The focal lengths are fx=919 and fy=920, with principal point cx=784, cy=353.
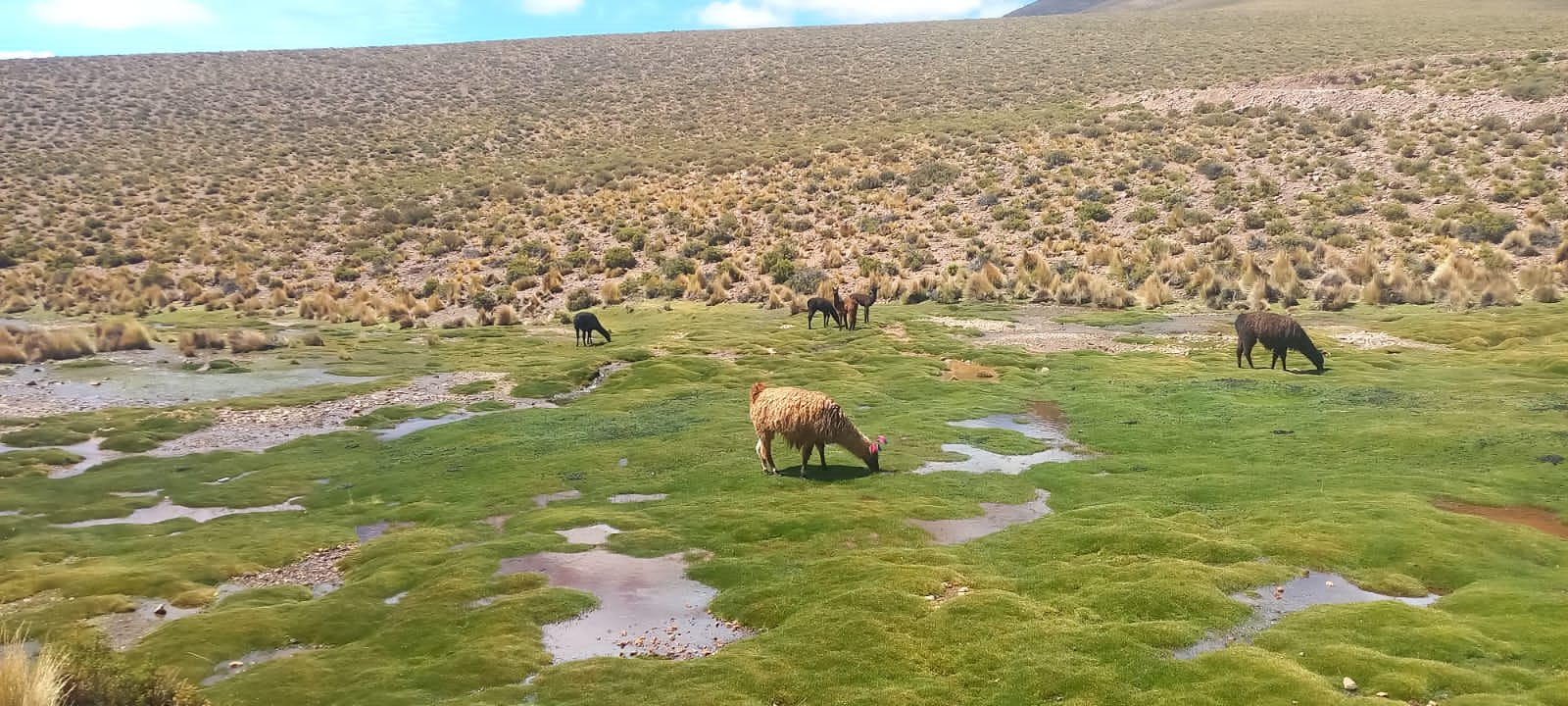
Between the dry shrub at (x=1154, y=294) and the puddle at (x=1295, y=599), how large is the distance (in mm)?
30738

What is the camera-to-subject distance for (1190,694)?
332 inches

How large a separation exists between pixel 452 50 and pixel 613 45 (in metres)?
21.8

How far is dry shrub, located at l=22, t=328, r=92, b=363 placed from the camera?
34.2 m

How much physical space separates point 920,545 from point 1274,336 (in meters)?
16.7

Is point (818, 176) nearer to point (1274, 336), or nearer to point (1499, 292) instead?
point (1499, 292)

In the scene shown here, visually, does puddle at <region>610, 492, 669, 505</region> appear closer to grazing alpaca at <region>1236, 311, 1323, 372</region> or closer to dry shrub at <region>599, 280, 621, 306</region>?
grazing alpaca at <region>1236, 311, 1323, 372</region>

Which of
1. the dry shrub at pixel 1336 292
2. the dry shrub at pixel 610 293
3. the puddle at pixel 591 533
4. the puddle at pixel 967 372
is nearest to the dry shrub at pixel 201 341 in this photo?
the dry shrub at pixel 610 293

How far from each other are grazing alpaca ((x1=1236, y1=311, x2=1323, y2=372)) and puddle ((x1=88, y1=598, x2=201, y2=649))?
25.3 m

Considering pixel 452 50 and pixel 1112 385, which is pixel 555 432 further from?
pixel 452 50

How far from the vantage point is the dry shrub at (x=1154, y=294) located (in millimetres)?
40594

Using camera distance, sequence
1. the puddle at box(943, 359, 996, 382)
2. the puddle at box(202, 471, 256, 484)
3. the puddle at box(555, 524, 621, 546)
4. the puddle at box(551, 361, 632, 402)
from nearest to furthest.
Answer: the puddle at box(555, 524, 621, 546), the puddle at box(202, 471, 256, 484), the puddle at box(943, 359, 996, 382), the puddle at box(551, 361, 632, 402)

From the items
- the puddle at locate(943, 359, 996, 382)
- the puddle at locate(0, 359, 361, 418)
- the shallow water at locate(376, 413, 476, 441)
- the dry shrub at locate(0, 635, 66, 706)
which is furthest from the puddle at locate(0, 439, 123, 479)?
the puddle at locate(943, 359, 996, 382)

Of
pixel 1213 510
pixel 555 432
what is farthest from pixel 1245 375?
pixel 555 432

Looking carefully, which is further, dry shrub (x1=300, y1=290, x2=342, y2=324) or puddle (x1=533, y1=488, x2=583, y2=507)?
dry shrub (x1=300, y1=290, x2=342, y2=324)
